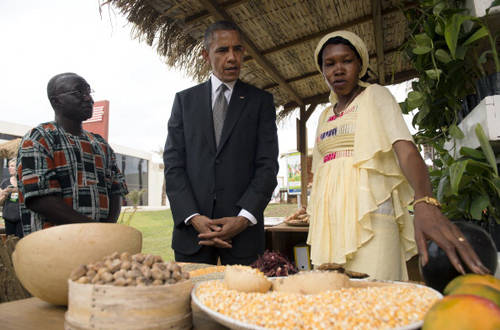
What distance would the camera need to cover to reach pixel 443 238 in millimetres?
894

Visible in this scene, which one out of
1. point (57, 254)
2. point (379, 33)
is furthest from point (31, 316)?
point (379, 33)

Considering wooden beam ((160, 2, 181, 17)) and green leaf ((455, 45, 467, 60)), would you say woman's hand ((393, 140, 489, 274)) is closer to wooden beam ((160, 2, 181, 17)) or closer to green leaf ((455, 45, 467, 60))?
green leaf ((455, 45, 467, 60))

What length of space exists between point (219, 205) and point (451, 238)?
1229 mm

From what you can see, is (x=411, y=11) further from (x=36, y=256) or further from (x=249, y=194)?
(x=36, y=256)

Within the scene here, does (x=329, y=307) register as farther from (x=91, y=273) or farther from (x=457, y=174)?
(x=457, y=174)

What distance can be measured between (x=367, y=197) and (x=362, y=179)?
9cm

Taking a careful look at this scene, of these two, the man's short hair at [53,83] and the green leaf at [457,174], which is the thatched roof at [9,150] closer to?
the man's short hair at [53,83]

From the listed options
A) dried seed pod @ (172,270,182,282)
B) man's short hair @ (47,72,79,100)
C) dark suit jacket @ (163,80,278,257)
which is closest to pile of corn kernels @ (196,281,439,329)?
dried seed pod @ (172,270,182,282)

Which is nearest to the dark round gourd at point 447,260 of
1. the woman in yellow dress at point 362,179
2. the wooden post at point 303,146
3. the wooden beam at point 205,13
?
the woman in yellow dress at point 362,179

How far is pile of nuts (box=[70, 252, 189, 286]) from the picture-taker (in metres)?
0.81

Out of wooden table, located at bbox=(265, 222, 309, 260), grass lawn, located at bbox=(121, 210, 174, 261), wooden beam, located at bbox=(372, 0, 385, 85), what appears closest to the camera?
wooden beam, located at bbox=(372, 0, 385, 85)

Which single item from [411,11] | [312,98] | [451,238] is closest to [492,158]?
[451,238]

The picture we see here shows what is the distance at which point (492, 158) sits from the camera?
1401 mm

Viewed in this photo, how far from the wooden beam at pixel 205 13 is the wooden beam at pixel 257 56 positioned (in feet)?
0.14
